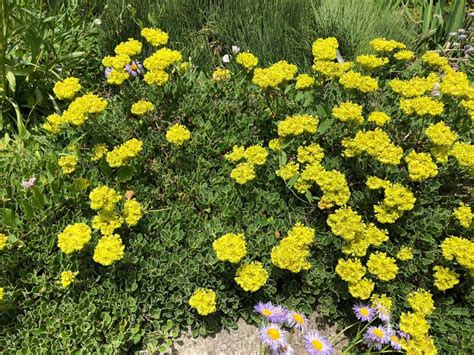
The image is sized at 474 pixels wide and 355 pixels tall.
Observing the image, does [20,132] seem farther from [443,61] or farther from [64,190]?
[443,61]

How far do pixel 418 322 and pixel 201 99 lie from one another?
1.57m

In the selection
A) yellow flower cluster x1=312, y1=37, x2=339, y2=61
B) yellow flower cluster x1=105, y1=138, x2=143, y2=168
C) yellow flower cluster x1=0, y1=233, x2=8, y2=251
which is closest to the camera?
yellow flower cluster x1=0, y1=233, x2=8, y2=251

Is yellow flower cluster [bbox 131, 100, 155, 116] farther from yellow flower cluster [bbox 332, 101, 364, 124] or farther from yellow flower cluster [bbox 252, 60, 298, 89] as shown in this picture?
yellow flower cluster [bbox 332, 101, 364, 124]

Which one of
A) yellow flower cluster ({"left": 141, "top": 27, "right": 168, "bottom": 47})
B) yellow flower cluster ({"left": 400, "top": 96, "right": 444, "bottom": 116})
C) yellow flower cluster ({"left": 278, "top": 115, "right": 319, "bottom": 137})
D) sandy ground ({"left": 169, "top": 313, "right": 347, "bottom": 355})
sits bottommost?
sandy ground ({"left": 169, "top": 313, "right": 347, "bottom": 355})

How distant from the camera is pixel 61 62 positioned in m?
Answer: 2.76

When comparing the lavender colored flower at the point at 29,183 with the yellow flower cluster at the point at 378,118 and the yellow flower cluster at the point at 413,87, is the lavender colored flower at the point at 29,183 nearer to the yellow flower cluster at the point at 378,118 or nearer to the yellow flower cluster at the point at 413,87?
the yellow flower cluster at the point at 378,118

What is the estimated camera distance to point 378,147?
1.95m

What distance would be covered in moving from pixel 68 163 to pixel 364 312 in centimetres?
154

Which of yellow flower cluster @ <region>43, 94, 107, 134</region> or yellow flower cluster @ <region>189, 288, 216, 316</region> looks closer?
yellow flower cluster @ <region>189, 288, 216, 316</region>

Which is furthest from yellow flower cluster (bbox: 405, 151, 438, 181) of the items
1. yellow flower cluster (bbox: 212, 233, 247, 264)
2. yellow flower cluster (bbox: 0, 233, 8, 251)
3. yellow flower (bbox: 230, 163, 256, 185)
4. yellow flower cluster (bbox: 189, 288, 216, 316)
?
yellow flower cluster (bbox: 0, 233, 8, 251)

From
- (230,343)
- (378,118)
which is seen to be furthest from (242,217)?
(378,118)

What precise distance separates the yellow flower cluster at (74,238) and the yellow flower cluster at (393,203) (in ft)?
4.13

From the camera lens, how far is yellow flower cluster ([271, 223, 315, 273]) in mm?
1856

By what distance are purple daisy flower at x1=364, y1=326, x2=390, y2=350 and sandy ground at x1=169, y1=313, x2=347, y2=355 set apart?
22 cm
